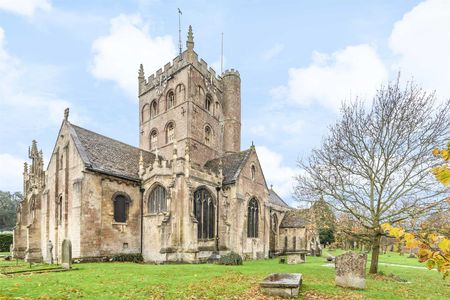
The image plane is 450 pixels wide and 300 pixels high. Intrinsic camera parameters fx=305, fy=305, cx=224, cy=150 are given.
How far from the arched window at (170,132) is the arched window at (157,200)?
945 cm

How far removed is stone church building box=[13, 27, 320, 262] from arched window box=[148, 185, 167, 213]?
0.08m

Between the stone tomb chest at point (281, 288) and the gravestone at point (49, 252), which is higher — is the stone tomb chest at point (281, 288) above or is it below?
above

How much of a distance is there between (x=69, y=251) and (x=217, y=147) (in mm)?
21639

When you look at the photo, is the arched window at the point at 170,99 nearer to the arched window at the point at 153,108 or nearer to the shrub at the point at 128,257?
the arched window at the point at 153,108

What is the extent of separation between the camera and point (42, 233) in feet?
88.5

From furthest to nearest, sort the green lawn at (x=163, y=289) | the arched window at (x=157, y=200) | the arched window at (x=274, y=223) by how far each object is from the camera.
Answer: the arched window at (x=274, y=223) → the arched window at (x=157, y=200) → the green lawn at (x=163, y=289)

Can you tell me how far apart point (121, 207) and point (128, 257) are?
3.98 m

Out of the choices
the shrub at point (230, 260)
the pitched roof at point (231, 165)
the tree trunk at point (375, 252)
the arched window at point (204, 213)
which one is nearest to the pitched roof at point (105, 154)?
the arched window at point (204, 213)

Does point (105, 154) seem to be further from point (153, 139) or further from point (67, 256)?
point (153, 139)

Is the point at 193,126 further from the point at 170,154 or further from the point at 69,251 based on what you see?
the point at 69,251

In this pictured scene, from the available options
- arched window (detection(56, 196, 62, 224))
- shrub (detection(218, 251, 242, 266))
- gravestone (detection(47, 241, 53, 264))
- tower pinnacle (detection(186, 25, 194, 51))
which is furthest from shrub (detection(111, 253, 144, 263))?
tower pinnacle (detection(186, 25, 194, 51))

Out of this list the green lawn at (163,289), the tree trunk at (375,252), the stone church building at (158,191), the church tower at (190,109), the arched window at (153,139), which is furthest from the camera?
the arched window at (153,139)

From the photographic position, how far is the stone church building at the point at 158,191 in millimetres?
23094

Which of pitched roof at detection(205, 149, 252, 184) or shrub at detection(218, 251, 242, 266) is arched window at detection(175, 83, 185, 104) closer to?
pitched roof at detection(205, 149, 252, 184)
